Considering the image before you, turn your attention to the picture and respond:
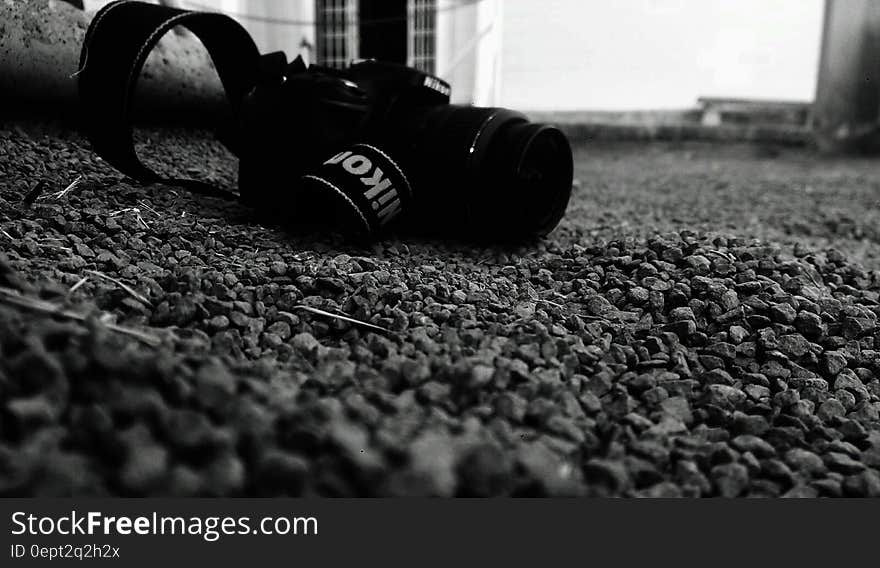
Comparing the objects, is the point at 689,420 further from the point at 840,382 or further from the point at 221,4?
the point at 221,4

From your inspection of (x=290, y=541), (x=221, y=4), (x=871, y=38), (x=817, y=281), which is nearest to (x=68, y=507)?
(x=290, y=541)

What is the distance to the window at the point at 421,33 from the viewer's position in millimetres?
4273

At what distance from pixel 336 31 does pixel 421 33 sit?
0.58 meters

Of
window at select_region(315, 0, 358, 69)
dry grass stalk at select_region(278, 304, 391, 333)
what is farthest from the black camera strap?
window at select_region(315, 0, 358, 69)

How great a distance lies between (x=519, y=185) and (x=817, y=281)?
572 mm

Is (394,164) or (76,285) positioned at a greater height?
(394,164)

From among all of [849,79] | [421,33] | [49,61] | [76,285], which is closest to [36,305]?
[76,285]

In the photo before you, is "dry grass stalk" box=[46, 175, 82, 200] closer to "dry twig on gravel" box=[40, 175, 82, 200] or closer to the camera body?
"dry twig on gravel" box=[40, 175, 82, 200]

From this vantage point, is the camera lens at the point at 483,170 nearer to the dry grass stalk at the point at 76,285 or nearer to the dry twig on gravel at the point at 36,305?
the dry grass stalk at the point at 76,285

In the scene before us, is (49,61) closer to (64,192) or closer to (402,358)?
(64,192)

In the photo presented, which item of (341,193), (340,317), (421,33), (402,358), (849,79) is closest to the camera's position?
(402,358)

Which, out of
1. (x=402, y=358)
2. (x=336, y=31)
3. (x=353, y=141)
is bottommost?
(x=402, y=358)

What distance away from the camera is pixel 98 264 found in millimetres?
899

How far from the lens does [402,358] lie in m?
0.71
